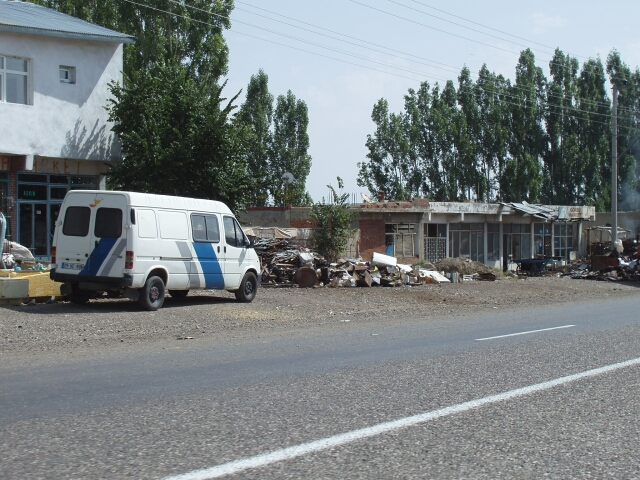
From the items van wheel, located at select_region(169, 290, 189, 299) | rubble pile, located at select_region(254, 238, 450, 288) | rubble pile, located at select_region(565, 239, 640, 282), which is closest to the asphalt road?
van wheel, located at select_region(169, 290, 189, 299)

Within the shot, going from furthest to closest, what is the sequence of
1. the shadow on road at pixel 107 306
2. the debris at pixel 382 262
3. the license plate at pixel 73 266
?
the debris at pixel 382 262
the shadow on road at pixel 107 306
the license plate at pixel 73 266

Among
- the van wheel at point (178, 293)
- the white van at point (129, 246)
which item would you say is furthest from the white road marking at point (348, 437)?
the van wheel at point (178, 293)

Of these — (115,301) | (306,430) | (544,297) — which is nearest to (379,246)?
(544,297)

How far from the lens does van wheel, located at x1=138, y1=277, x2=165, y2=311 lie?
1546 cm

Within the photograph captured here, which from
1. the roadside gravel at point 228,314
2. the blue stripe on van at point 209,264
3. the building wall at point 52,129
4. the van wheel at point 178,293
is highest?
the building wall at point 52,129

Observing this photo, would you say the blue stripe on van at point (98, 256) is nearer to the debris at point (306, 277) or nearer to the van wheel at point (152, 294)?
the van wheel at point (152, 294)

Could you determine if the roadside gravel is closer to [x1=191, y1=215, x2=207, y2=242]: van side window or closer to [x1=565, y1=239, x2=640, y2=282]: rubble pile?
[x1=191, y1=215, x2=207, y2=242]: van side window

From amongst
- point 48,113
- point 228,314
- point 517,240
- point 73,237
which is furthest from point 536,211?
point 73,237

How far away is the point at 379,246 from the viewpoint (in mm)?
35406

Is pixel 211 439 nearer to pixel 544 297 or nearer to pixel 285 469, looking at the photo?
pixel 285 469

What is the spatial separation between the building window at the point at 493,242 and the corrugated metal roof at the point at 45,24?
26438mm

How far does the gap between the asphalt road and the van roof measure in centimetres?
523

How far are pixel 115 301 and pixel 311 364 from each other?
945 cm

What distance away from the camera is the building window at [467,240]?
1645 inches
